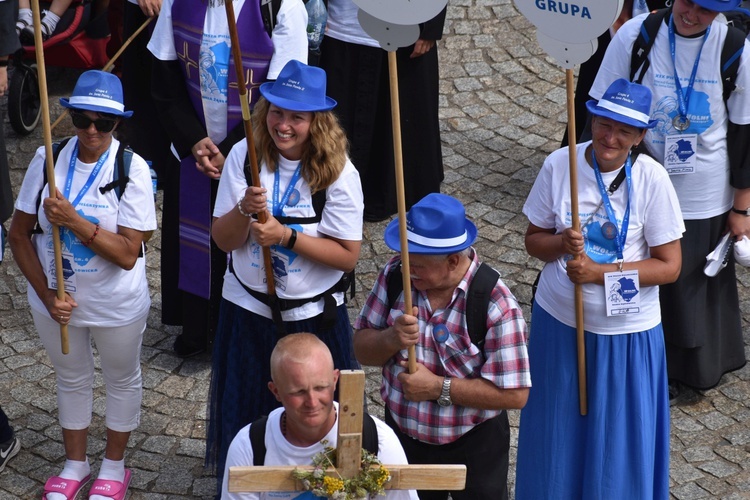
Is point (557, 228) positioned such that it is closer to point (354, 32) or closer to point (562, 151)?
point (562, 151)

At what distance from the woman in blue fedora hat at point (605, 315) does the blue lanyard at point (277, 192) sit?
3.32ft

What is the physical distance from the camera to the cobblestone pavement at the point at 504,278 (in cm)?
575

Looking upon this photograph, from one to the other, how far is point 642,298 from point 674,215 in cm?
37

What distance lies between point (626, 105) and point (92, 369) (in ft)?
8.78

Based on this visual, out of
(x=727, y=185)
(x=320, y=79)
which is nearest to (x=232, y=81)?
(x=320, y=79)

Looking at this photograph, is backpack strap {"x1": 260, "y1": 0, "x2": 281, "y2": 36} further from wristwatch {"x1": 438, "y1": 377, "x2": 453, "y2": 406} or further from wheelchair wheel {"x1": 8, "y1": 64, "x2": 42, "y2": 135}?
wheelchair wheel {"x1": 8, "y1": 64, "x2": 42, "y2": 135}

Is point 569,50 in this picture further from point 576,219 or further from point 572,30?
point 576,219

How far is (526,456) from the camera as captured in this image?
17.0ft

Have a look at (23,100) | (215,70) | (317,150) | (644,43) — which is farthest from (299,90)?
(23,100)

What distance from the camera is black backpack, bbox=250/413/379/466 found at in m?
3.63

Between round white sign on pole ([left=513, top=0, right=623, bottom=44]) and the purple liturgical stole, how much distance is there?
171 cm

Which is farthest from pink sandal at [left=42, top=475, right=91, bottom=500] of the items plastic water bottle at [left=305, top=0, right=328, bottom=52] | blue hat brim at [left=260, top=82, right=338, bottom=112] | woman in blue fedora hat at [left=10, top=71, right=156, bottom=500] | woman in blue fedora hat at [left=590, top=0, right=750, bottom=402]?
woman in blue fedora hat at [left=590, top=0, right=750, bottom=402]

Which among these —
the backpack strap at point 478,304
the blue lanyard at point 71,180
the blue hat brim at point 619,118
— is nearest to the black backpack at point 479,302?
the backpack strap at point 478,304

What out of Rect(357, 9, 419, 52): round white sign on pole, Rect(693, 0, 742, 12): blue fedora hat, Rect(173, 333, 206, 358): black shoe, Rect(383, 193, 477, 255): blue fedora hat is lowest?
Rect(173, 333, 206, 358): black shoe
